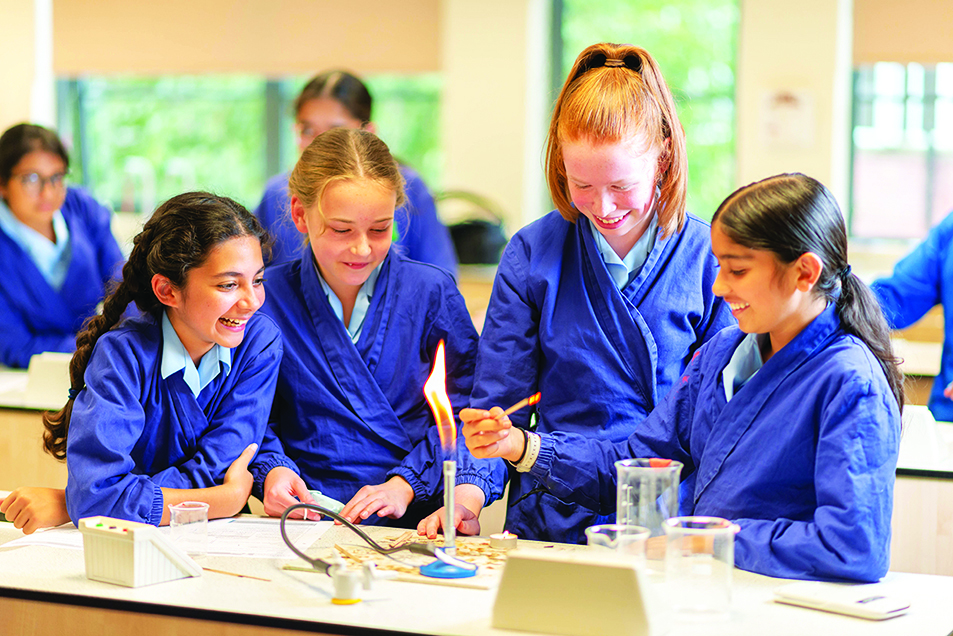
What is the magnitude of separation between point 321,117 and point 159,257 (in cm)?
134

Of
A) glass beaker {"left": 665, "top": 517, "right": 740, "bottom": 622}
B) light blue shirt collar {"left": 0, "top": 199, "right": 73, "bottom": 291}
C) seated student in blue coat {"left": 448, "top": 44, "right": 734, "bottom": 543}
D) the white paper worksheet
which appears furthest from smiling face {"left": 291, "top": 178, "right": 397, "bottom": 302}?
light blue shirt collar {"left": 0, "top": 199, "right": 73, "bottom": 291}

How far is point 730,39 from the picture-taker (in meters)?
5.52

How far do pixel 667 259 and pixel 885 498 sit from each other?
600 mm

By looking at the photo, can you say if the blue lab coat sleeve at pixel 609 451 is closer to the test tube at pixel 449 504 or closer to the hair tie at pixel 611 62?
the test tube at pixel 449 504

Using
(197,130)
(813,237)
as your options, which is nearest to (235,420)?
(813,237)

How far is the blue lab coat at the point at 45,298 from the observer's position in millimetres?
3342

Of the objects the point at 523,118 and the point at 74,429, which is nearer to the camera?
the point at 74,429

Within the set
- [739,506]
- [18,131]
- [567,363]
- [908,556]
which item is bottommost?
[908,556]

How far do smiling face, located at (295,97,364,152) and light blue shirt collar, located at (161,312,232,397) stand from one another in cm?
136

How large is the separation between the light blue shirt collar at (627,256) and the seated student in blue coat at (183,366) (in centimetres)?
62

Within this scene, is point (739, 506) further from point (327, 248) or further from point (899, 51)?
point (899, 51)

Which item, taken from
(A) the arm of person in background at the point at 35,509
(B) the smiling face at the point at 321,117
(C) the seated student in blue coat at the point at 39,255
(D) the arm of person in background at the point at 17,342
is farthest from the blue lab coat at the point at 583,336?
(D) the arm of person in background at the point at 17,342

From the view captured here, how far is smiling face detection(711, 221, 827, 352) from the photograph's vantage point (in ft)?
4.73

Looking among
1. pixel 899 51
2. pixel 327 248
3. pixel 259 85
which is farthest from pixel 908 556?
pixel 259 85
